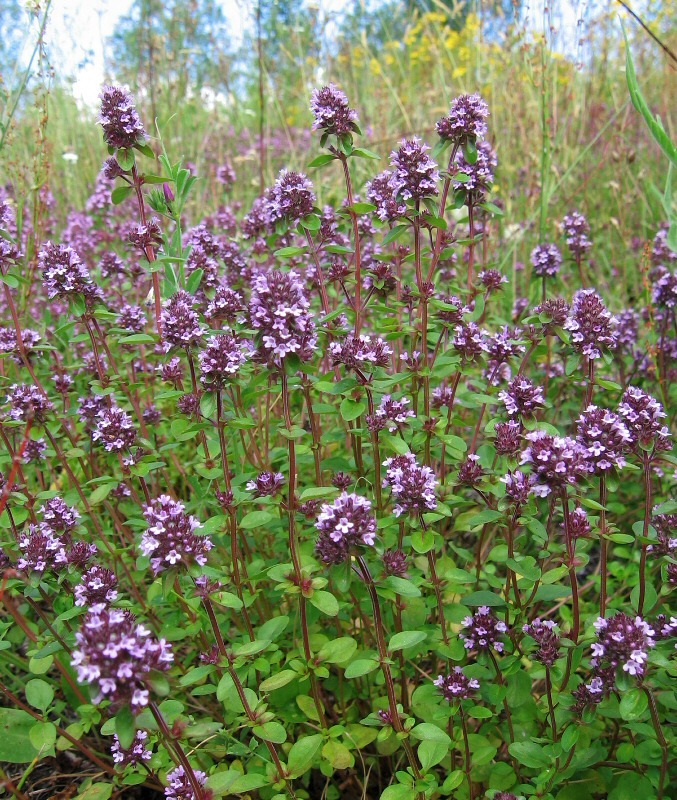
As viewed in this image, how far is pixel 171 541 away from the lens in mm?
2055

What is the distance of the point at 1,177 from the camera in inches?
306

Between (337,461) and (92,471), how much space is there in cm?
139

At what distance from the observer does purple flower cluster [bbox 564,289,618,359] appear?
264cm

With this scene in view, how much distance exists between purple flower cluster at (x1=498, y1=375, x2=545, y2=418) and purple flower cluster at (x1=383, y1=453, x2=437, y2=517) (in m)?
0.52

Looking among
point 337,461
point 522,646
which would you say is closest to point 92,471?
point 337,461

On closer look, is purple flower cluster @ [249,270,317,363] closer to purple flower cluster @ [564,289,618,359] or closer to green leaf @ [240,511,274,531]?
green leaf @ [240,511,274,531]

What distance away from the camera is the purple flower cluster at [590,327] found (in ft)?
8.66

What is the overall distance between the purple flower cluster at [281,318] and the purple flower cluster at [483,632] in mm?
1219

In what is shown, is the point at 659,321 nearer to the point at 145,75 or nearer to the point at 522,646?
the point at 522,646

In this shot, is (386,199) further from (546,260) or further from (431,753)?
(431,753)

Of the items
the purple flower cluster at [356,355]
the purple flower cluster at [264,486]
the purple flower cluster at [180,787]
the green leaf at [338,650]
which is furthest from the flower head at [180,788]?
the purple flower cluster at [356,355]

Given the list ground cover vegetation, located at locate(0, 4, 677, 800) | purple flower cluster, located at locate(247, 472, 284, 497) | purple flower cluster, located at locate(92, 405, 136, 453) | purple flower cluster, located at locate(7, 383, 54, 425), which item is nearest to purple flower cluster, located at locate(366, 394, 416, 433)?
ground cover vegetation, located at locate(0, 4, 677, 800)

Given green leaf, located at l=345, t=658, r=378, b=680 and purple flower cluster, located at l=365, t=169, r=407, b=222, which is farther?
purple flower cluster, located at l=365, t=169, r=407, b=222

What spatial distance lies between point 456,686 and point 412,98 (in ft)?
24.3
